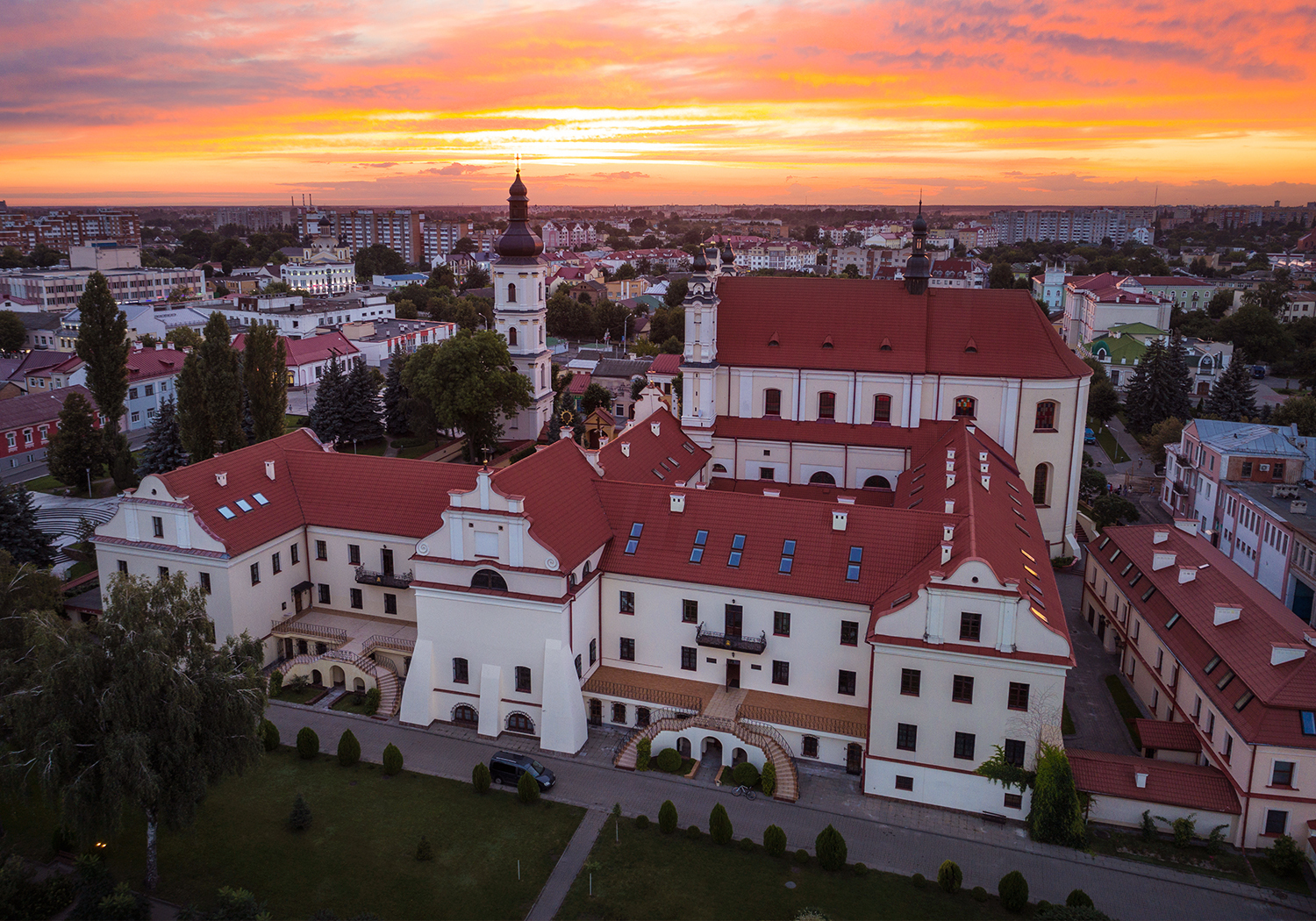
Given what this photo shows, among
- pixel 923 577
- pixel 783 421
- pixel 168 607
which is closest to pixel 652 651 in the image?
pixel 923 577

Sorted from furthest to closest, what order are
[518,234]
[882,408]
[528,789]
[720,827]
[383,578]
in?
[518,234] < [882,408] < [383,578] < [528,789] < [720,827]

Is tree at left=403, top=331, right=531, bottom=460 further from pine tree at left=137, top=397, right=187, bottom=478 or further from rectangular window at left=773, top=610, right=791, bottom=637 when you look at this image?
rectangular window at left=773, top=610, right=791, bottom=637

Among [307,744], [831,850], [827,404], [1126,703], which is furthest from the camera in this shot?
[827,404]

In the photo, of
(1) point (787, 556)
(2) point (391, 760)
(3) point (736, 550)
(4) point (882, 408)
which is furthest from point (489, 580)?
(4) point (882, 408)

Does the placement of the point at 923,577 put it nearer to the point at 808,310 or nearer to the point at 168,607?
the point at 168,607

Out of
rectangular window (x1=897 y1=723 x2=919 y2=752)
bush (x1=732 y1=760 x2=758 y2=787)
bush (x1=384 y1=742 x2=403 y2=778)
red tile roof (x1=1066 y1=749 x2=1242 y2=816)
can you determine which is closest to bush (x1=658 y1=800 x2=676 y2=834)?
bush (x1=732 y1=760 x2=758 y2=787)

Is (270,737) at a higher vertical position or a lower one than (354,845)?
higher

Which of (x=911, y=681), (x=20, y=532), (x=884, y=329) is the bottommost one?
(x=911, y=681)

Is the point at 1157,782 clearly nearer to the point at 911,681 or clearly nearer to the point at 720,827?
the point at 911,681
